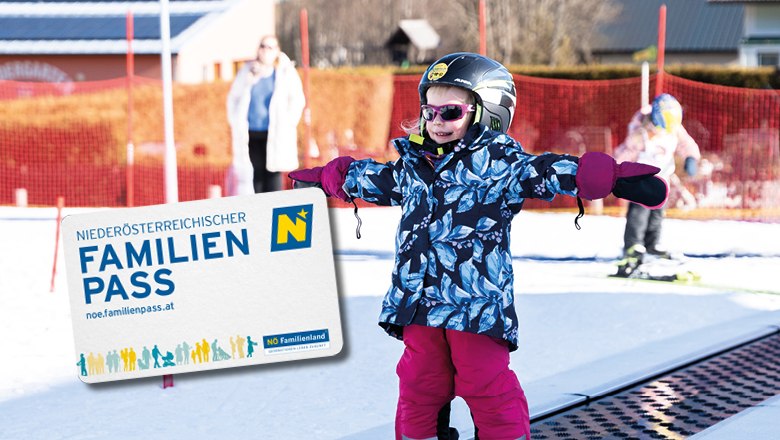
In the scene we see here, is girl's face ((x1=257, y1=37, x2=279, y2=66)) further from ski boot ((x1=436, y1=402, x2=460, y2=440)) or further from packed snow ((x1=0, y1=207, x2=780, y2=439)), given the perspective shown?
ski boot ((x1=436, y1=402, x2=460, y2=440))

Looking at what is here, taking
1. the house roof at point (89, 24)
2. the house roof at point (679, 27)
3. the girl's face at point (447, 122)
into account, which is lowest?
the girl's face at point (447, 122)

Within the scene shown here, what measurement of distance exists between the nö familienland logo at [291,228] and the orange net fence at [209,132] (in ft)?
34.0

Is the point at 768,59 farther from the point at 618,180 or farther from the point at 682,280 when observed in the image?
the point at 618,180

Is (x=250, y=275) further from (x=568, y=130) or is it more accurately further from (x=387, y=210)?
(x=568, y=130)

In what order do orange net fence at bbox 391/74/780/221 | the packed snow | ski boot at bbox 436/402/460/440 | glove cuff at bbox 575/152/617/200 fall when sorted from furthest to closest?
orange net fence at bbox 391/74/780/221 < the packed snow < ski boot at bbox 436/402/460/440 < glove cuff at bbox 575/152/617/200

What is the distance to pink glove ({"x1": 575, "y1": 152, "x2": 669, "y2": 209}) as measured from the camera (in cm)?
339

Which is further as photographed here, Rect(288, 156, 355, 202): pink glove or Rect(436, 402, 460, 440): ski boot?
Rect(288, 156, 355, 202): pink glove

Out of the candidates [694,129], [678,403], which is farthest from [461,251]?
[694,129]

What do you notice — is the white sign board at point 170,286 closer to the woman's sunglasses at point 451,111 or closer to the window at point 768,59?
the woman's sunglasses at point 451,111

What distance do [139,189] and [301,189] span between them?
12.4 meters

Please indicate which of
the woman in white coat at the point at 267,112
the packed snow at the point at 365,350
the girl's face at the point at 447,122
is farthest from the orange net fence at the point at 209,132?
the girl's face at the point at 447,122

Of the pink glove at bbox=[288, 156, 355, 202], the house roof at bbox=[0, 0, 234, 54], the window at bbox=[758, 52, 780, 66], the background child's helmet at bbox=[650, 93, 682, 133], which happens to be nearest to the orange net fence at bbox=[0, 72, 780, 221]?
the background child's helmet at bbox=[650, 93, 682, 133]

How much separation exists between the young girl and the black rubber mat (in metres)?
0.96

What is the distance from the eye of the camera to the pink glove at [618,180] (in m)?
3.39
